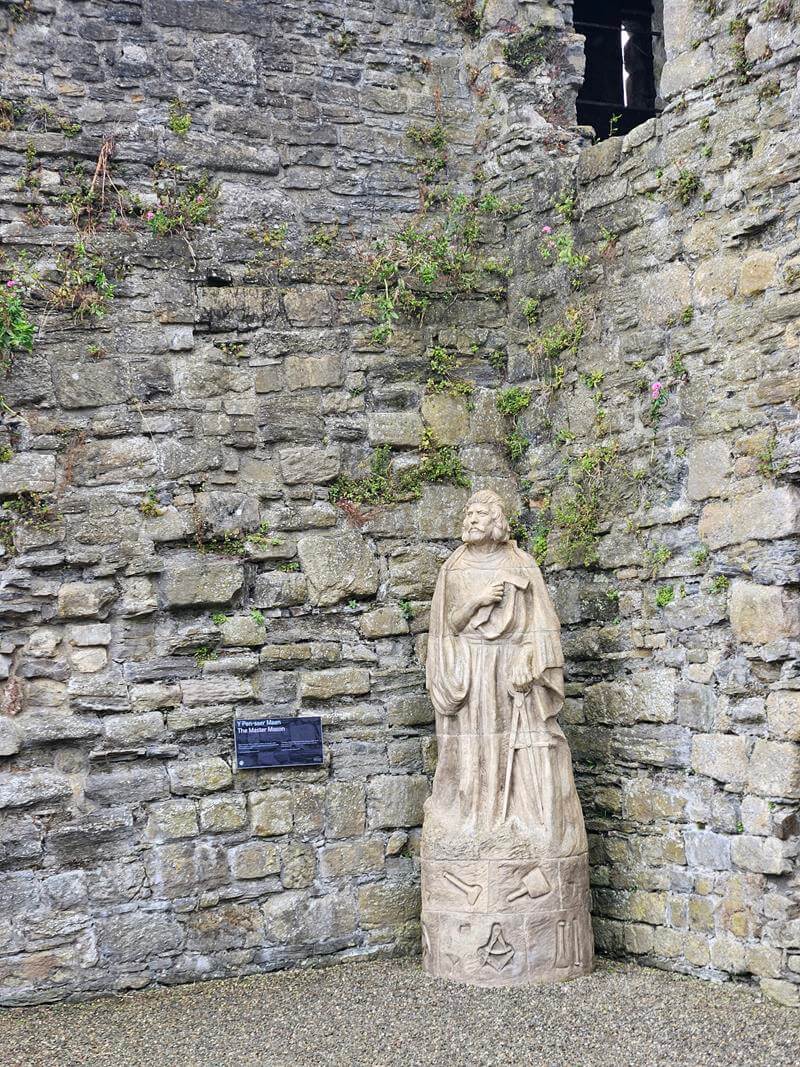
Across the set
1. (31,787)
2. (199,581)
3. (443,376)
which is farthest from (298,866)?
(443,376)

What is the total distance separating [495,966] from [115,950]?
1.77m

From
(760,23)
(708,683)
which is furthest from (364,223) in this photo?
(708,683)

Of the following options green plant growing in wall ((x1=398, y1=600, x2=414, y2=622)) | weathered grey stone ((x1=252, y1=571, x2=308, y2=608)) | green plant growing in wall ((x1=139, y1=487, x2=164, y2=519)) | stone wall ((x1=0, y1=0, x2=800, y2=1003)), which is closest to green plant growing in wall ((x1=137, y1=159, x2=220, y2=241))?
stone wall ((x1=0, y1=0, x2=800, y2=1003))

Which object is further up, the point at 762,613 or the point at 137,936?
the point at 762,613

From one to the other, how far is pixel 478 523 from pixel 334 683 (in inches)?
45.5

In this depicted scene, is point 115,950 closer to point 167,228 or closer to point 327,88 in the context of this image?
point 167,228

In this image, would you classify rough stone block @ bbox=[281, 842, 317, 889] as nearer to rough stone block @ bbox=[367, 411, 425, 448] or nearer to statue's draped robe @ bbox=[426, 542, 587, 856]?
statue's draped robe @ bbox=[426, 542, 587, 856]

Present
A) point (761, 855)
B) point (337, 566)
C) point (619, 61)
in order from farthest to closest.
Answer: point (619, 61) → point (337, 566) → point (761, 855)

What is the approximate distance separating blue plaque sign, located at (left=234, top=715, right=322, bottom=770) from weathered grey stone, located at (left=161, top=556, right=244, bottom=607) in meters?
0.62

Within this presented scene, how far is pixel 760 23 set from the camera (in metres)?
6.30

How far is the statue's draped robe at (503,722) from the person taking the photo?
643cm

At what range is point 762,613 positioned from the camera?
6.10 metres

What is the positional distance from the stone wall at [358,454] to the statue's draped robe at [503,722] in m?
0.51

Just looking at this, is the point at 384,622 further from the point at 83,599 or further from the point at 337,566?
the point at 83,599
